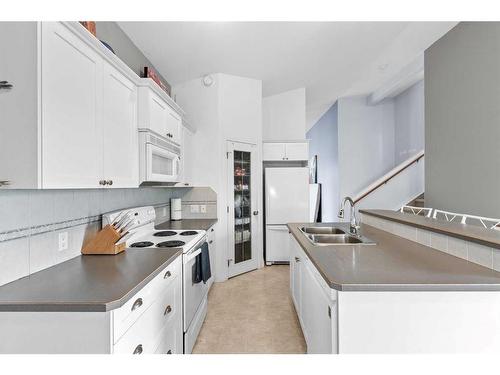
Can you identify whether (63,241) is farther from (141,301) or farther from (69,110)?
(69,110)

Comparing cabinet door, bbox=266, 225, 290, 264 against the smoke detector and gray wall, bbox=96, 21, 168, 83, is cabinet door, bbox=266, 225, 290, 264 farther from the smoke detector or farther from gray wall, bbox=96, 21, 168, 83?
gray wall, bbox=96, 21, 168, 83

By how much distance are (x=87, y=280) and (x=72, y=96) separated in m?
0.87

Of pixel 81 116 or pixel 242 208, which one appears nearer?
pixel 81 116

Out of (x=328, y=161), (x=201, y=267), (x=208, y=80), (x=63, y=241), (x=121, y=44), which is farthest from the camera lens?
(x=328, y=161)

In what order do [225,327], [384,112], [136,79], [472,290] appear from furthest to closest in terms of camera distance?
[384,112] → [225,327] → [136,79] → [472,290]

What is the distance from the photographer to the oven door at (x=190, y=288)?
6.03ft

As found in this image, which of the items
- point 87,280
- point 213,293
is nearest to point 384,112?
point 213,293

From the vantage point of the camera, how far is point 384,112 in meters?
5.80

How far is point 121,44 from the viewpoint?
2.34 m

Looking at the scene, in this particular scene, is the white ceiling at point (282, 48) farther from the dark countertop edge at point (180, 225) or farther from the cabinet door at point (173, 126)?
the dark countertop edge at point (180, 225)

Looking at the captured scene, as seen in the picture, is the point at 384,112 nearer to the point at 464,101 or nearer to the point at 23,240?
the point at 464,101

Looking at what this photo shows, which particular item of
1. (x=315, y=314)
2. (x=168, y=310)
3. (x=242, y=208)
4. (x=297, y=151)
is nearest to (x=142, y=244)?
(x=168, y=310)

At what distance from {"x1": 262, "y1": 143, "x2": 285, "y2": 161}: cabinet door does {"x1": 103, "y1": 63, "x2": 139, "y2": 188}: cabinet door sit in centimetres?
260

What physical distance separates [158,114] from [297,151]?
265 centimetres
